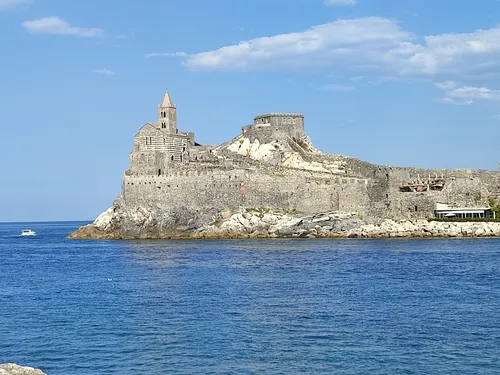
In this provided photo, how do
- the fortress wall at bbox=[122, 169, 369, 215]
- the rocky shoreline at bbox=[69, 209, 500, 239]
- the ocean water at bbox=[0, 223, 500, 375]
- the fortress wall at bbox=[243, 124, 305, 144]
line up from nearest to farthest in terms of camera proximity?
the ocean water at bbox=[0, 223, 500, 375]
the rocky shoreline at bbox=[69, 209, 500, 239]
the fortress wall at bbox=[122, 169, 369, 215]
the fortress wall at bbox=[243, 124, 305, 144]

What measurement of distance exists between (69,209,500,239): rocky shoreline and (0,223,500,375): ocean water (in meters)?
12.1

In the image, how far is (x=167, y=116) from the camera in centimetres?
6781

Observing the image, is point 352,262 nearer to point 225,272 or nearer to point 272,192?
point 225,272

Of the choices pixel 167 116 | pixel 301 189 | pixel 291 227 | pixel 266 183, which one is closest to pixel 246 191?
pixel 266 183

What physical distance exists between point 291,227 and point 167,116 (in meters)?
15.8

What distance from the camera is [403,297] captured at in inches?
1096

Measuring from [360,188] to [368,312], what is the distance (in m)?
35.5

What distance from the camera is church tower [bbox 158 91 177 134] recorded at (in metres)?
67.7

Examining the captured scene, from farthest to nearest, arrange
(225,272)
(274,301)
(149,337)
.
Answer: (225,272) < (274,301) < (149,337)

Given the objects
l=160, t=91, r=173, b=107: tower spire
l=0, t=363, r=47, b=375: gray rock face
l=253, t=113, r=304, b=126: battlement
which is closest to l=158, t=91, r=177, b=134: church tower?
l=160, t=91, r=173, b=107: tower spire

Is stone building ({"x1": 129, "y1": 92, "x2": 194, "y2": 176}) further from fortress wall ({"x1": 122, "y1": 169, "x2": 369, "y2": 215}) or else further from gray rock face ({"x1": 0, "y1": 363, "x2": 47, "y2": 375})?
gray rock face ({"x1": 0, "y1": 363, "x2": 47, "y2": 375})

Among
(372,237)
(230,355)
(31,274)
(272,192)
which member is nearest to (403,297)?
(230,355)

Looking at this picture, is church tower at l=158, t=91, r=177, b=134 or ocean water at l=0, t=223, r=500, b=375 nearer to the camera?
ocean water at l=0, t=223, r=500, b=375

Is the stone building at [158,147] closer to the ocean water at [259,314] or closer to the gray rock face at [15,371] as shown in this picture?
the ocean water at [259,314]
